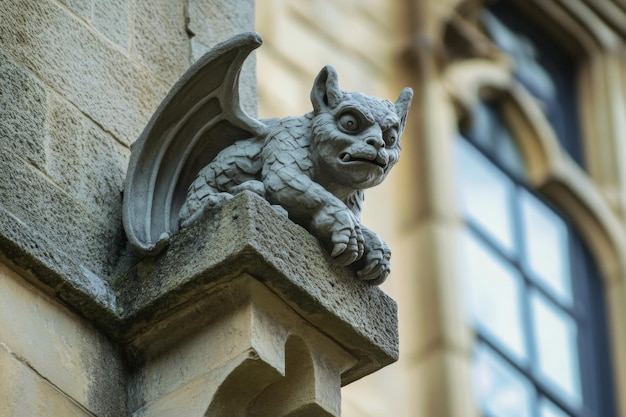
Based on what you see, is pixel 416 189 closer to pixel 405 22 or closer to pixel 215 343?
pixel 405 22

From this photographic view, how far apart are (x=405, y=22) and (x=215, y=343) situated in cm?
765

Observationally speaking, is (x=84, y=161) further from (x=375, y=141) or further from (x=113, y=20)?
(x=375, y=141)

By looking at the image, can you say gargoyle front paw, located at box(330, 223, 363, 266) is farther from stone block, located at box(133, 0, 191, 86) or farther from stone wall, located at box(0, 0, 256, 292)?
stone block, located at box(133, 0, 191, 86)

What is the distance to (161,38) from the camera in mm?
5039

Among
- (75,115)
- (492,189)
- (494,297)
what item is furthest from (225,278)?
(492,189)

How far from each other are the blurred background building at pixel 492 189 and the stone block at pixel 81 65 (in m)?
5.11

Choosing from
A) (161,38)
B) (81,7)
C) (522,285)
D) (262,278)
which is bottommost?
(262,278)

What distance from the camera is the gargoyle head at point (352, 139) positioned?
4445mm

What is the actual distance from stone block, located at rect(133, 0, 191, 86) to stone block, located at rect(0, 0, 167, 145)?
0.06 m

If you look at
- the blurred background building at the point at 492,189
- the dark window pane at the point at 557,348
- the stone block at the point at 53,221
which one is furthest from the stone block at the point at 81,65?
the dark window pane at the point at 557,348

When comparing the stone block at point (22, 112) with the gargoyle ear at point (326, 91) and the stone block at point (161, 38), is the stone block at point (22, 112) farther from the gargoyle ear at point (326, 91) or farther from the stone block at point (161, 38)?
the gargoyle ear at point (326, 91)

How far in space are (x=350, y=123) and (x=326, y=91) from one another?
0.43ft

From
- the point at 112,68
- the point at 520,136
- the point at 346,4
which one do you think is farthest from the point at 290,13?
the point at 112,68

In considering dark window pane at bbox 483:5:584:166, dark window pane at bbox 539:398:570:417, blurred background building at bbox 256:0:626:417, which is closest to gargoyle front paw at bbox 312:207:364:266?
blurred background building at bbox 256:0:626:417
